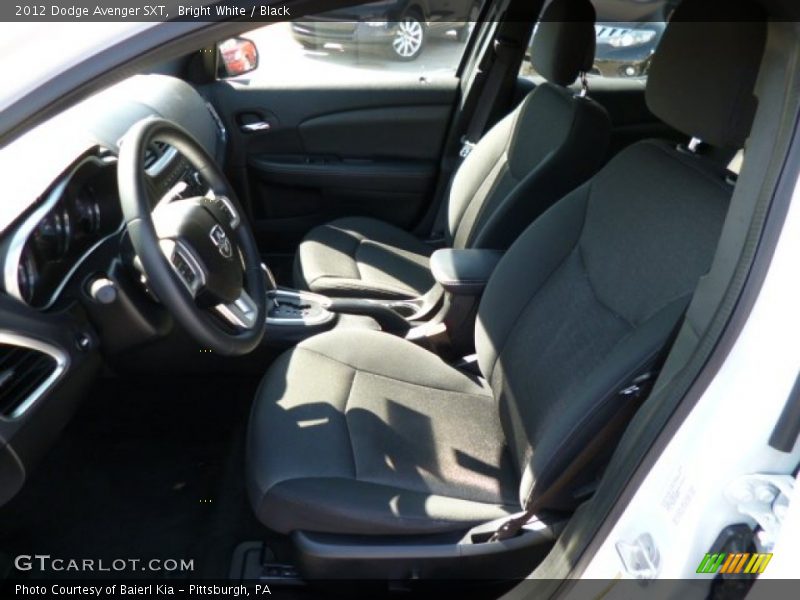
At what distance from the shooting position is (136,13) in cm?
97

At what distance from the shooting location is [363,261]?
8.83ft

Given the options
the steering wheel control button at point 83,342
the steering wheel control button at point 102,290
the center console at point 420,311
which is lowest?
the center console at point 420,311

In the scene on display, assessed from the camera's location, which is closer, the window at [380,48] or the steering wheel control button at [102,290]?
the steering wheel control button at [102,290]

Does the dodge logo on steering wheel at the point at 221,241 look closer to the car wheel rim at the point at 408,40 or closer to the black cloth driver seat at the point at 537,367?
the black cloth driver seat at the point at 537,367

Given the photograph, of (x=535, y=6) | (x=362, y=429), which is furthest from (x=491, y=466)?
(x=535, y=6)

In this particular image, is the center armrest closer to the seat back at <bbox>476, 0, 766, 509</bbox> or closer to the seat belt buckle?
the seat back at <bbox>476, 0, 766, 509</bbox>

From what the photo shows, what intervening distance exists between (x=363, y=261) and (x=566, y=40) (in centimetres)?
92

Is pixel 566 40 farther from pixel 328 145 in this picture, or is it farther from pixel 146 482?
pixel 146 482

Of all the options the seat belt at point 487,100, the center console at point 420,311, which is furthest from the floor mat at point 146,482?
the seat belt at point 487,100

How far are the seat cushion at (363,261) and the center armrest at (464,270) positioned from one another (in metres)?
0.33

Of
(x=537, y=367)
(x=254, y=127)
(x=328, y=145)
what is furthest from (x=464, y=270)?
(x=254, y=127)

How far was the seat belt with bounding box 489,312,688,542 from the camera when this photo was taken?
131cm

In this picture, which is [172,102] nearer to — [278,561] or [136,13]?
[278,561]

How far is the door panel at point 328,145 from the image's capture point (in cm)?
319
